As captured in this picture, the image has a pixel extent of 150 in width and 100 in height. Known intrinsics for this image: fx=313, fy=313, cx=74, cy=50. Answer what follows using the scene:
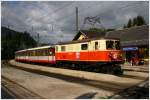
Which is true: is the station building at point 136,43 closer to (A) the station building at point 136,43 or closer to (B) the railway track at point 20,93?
(A) the station building at point 136,43

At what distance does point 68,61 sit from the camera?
31391 mm

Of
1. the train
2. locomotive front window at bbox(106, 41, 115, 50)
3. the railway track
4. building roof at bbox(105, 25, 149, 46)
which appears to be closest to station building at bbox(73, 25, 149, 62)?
building roof at bbox(105, 25, 149, 46)

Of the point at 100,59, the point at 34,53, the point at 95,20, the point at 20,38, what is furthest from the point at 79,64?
the point at 20,38

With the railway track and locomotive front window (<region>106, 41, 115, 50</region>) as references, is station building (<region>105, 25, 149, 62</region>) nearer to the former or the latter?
locomotive front window (<region>106, 41, 115, 50</region>)

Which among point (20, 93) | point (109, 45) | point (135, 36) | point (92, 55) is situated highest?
point (135, 36)

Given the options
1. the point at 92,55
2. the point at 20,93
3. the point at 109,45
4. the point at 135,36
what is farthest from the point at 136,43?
the point at 20,93

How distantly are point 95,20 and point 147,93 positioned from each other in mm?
26572

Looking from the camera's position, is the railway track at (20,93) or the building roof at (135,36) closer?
the railway track at (20,93)

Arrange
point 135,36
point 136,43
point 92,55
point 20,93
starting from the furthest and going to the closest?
point 135,36, point 136,43, point 92,55, point 20,93

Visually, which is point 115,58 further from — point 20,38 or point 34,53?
point 20,38

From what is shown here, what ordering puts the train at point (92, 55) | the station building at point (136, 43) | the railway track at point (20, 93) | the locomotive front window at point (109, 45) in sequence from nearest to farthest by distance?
the railway track at point (20, 93) → the train at point (92, 55) → the locomotive front window at point (109, 45) → the station building at point (136, 43)

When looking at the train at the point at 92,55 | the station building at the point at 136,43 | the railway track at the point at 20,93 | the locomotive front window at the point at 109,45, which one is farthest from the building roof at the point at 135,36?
the railway track at the point at 20,93

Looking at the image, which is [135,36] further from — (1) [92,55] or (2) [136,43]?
(1) [92,55]

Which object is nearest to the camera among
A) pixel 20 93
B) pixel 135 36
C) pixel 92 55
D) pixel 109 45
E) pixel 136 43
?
pixel 20 93
